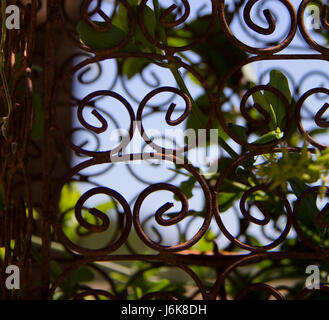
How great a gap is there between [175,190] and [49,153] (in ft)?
0.51

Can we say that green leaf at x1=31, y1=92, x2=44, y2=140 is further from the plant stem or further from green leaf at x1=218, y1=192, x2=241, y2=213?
green leaf at x1=218, y1=192, x2=241, y2=213

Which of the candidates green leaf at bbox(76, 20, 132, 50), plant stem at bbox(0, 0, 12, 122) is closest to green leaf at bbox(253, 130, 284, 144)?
green leaf at bbox(76, 20, 132, 50)

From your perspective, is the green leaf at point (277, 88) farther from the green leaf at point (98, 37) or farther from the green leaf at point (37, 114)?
the green leaf at point (37, 114)

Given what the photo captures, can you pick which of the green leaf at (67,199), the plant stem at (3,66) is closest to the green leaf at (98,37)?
the plant stem at (3,66)

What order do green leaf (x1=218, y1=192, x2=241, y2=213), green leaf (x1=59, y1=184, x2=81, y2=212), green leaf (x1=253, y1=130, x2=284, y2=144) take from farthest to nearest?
green leaf (x1=59, y1=184, x2=81, y2=212), green leaf (x1=218, y1=192, x2=241, y2=213), green leaf (x1=253, y1=130, x2=284, y2=144)

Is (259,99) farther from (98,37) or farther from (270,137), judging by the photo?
(98,37)

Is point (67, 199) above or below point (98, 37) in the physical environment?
below

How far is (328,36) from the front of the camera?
3.40ft

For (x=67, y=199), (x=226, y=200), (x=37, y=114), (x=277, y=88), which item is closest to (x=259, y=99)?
(x=277, y=88)

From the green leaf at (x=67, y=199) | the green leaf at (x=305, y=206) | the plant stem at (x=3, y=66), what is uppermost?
the plant stem at (x=3, y=66)

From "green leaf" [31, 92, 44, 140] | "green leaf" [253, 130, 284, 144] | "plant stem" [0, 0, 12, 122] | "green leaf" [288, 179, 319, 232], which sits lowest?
"green leaf" [288, 179, 319, 232]
